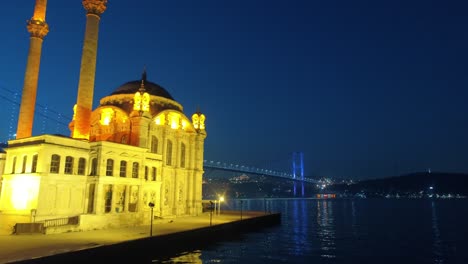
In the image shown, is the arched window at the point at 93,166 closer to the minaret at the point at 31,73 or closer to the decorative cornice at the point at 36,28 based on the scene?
the minaret at the point at 31,73

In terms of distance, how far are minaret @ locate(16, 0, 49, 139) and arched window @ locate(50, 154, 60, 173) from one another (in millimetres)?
11409

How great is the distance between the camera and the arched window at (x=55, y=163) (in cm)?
3099

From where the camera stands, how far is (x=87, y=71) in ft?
131

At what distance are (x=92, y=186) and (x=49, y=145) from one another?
5.59 m

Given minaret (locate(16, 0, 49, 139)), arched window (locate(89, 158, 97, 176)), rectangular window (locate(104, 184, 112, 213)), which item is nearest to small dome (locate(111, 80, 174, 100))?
minaret (locate(16, 0, 49, 139))

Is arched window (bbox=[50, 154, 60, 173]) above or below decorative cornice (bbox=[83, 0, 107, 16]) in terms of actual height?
below

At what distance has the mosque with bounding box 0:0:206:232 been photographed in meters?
30.8

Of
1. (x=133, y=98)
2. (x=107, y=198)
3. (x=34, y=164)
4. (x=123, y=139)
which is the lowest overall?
(x=107, y=198)

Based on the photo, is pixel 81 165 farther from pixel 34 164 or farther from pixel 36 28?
pixel 36 28

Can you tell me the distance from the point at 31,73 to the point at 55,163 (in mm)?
15367

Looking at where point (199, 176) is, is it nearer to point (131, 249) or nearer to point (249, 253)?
point (249, 253)

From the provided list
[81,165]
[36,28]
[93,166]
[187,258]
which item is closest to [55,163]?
[81,165]

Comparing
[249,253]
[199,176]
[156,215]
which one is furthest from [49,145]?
[199,176]

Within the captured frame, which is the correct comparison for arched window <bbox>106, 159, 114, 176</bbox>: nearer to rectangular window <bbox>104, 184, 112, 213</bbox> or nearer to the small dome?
rectangular window <bbox>104, 184, 112, 213</bbox>
